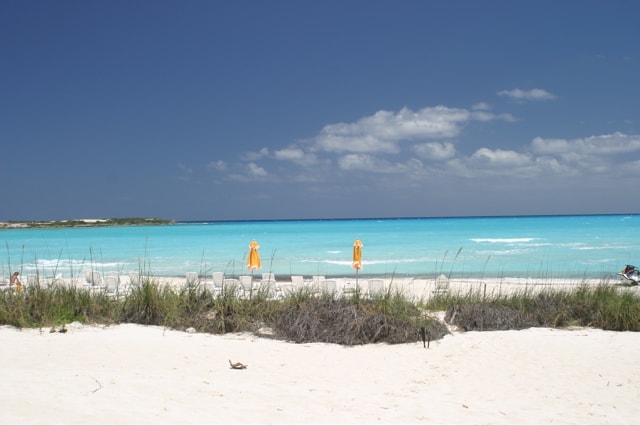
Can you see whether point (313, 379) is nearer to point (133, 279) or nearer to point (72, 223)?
point (133, 279)

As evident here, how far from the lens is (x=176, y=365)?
6070mm

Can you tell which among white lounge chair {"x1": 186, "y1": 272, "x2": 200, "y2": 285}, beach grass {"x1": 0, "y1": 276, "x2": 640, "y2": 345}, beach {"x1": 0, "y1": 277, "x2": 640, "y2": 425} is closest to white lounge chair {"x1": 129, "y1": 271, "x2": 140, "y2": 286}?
beach grass {"x1": 0, "y1": 276, "x2": 640, "y2": 345}

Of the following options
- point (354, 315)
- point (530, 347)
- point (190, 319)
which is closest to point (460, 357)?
point (530, 347)

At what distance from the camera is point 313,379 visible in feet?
18.7

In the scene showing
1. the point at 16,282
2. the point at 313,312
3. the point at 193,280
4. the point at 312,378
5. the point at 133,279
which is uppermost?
the point at 193,280

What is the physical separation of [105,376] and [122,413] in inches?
54.5

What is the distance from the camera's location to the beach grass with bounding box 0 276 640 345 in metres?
7.75

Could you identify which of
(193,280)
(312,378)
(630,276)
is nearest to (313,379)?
(312,378)

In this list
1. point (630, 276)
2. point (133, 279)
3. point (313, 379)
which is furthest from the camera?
point (630, 276)

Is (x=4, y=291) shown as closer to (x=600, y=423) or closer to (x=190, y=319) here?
(x=190, y=319)

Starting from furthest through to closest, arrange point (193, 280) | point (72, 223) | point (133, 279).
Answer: point (72, 223), point (133, 279), point (193, 280)

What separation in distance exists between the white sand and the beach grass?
1.09 ft

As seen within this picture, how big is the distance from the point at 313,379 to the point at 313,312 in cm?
243

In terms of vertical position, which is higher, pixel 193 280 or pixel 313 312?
pixel 193 280
